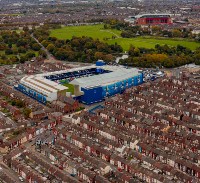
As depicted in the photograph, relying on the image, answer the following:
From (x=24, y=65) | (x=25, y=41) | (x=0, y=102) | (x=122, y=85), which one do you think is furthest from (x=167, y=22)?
(x=0, y=102)

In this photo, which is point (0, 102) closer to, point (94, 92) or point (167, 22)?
point (94, 92)

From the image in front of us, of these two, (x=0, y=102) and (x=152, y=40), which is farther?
(x=152, y=40)

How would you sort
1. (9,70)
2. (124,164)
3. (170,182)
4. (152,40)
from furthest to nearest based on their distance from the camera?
(152,40) < (9,70) < (124,164) < (170,182)

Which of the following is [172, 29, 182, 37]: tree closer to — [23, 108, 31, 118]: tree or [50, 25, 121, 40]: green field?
[50, 25, 121, 40]: green field

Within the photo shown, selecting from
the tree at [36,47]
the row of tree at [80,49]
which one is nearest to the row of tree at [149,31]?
the row of tree at [80,49]

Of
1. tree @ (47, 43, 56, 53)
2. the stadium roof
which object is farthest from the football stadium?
tree @ (47, 43, 56, 53)

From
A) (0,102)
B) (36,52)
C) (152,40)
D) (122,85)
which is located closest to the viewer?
(0,102)

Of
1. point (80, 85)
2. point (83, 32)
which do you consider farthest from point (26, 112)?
point (83, 32)

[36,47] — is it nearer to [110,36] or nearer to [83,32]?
[110,36]
